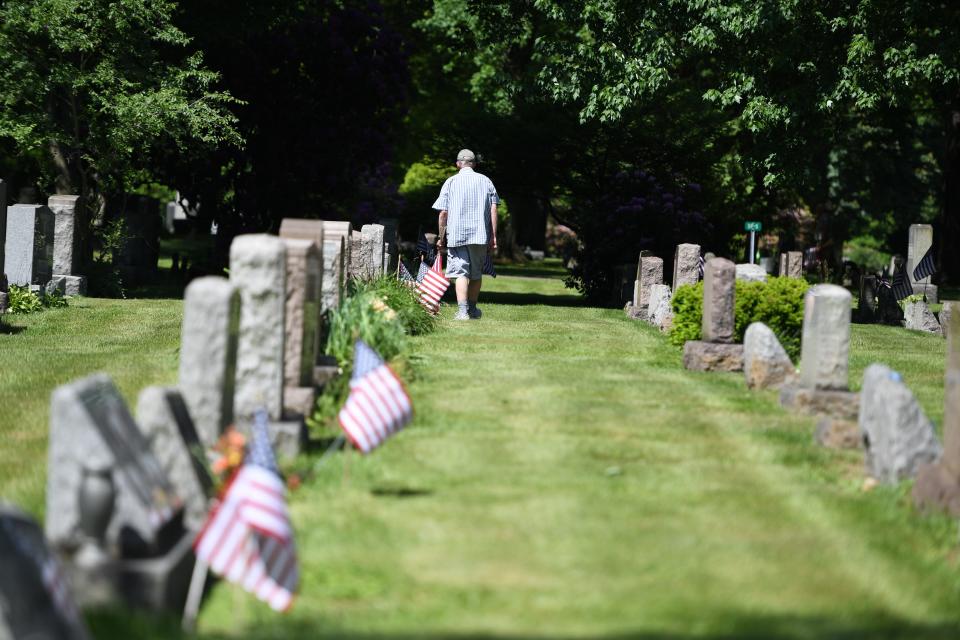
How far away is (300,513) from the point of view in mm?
8250

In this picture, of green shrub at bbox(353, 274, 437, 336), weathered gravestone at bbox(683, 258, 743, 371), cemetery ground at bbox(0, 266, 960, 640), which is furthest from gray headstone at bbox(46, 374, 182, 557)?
green shrub at bbox(353, 274, 437, 336)

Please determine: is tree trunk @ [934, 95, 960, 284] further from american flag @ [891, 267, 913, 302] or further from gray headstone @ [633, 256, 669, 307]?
gray headstone @ [633, 256, 669, 307]

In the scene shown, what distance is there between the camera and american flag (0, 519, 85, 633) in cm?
545

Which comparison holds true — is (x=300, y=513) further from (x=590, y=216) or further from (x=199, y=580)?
(x=590, y=216)

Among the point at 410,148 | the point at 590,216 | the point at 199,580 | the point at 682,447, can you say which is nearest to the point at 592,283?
the point at 590,216

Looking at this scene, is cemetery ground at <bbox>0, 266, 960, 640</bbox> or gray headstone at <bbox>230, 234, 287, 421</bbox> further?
gray headstone at <bbox>230, 234, 287, 421</bbox>

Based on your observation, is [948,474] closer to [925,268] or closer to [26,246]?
[26,246]

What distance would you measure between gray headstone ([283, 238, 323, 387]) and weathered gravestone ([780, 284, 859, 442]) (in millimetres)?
4035

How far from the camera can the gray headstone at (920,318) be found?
81.5ft

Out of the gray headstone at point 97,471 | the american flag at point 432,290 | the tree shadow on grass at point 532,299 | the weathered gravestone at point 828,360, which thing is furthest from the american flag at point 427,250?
the gray headstone at point 97,471

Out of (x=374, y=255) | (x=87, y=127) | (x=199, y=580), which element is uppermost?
(x=87, y=127)

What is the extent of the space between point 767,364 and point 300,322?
466 cm

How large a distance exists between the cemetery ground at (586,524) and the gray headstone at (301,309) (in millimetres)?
650

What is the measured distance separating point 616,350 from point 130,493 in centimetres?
A: 997
